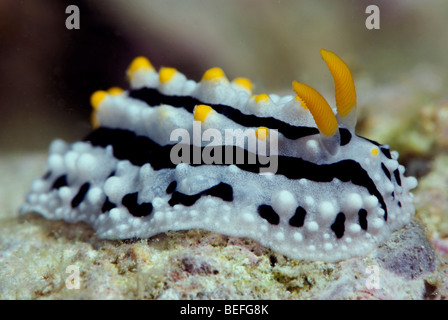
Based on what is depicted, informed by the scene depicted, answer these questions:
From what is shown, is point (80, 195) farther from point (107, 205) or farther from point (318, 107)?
point (318, 107)

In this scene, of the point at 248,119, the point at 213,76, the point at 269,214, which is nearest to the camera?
the point at 269,214

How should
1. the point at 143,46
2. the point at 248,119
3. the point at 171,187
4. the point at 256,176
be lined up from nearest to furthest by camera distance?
the point at 256,176, the point at 171,187, the point at 248,119, the point at 143,46

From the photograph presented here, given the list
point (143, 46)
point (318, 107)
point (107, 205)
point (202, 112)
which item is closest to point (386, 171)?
point (318, 107)

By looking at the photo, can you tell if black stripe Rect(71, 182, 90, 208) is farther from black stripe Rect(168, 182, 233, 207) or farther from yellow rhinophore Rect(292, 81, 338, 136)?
yellow rhinophore Rect(292, 81, 338, 136)

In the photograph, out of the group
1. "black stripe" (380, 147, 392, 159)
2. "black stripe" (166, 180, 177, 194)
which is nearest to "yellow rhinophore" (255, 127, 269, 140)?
"black stripe" (166, 180, 177, 194)

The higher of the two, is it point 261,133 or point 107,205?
point 261,133

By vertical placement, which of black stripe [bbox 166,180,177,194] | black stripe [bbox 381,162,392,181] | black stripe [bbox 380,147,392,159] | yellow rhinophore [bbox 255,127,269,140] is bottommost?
black stripe [bbox 166,180,177,194]

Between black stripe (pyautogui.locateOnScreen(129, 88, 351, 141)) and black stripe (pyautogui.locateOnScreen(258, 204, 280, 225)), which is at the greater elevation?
black stripe (pyautogui.locateOnScreen(129, 88, 351, 141))

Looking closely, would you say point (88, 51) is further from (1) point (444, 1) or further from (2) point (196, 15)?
(1) point (444, 1)
